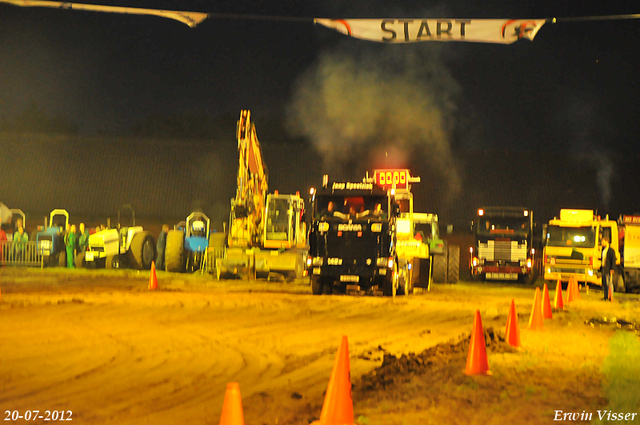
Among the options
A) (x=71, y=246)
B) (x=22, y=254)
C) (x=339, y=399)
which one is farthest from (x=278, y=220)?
(x=339, y=399)

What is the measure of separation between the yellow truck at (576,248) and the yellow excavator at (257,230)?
10.5 m

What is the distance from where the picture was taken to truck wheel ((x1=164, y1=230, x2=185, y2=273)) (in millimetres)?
27750

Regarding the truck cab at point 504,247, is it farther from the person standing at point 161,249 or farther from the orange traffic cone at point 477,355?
the orange traffic cone at point 477,355

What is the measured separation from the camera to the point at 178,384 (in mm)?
8211

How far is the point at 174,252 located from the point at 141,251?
2454 mm

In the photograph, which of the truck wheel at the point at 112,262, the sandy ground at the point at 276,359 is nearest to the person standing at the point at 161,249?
the truck wheel at the point at 112,262

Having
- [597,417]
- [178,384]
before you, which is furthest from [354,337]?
[597,417]

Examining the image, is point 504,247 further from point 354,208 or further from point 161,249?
point 161,249

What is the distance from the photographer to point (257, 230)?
24875 mm

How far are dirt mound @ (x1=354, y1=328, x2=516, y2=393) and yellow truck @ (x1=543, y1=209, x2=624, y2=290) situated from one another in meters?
17.2

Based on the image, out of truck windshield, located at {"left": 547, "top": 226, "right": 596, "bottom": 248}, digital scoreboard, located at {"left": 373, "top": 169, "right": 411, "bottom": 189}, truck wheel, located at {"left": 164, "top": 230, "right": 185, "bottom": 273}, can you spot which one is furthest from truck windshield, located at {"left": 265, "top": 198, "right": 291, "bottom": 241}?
truck windshield, located at {"left": 547, "top": 226, "right": 596, "bottom": 248}

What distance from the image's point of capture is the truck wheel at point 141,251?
2942 cm

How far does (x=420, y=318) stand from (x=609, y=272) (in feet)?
35.2

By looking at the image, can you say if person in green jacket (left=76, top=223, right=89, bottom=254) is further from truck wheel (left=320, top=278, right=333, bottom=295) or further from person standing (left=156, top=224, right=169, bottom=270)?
truck wheel (left=320, top=278, right=333, bottom=295)
